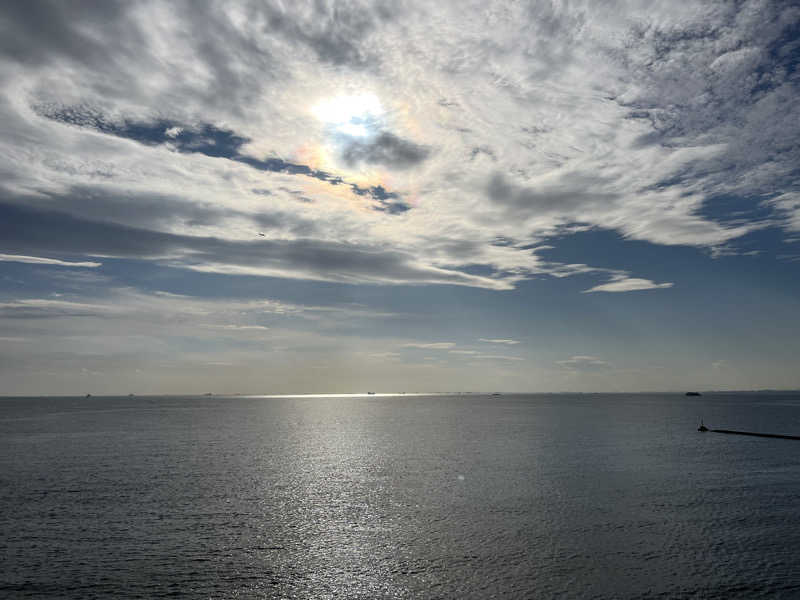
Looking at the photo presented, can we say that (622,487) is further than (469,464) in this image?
No

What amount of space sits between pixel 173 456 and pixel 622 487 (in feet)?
240

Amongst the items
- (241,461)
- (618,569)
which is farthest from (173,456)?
(618,569)

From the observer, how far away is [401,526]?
153 feet

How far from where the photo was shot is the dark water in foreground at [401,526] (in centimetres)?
3316

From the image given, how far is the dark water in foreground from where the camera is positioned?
3316 centimetres

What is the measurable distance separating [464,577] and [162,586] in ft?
62.7

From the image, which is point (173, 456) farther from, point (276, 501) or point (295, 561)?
point (295, 561)

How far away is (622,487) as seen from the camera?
62875 millimetres

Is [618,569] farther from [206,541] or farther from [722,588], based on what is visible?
[206,541]

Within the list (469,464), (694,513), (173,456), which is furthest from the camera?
(173,456)

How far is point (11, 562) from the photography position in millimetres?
36062

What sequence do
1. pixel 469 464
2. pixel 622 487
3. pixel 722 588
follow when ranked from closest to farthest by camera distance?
pixel 722 588 → pixel 622 487 → pixel 469 464

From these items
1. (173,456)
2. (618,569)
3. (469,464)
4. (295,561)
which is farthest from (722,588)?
(173,456)

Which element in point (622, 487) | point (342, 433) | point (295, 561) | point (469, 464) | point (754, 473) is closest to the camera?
point (295, 561)
